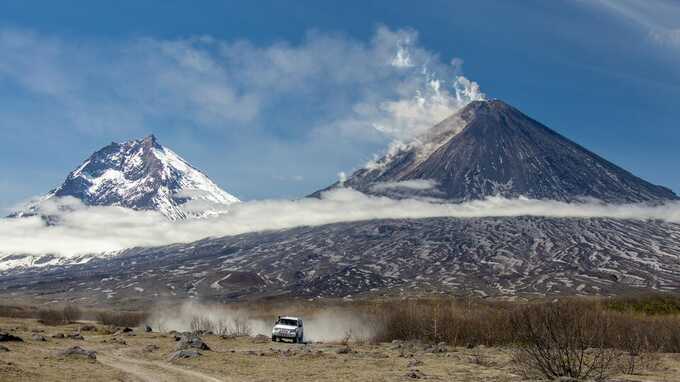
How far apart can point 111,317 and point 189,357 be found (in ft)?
311

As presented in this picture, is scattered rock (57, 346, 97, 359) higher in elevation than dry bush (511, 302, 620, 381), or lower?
lower

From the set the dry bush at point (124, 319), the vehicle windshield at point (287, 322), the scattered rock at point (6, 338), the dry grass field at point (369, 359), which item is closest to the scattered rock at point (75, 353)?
the dry grass field at point (369, 359)

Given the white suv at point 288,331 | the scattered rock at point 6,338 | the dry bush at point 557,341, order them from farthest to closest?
the white suv at point 288,331
the scattered rock at point 6,338
the dry bush at point 557,341

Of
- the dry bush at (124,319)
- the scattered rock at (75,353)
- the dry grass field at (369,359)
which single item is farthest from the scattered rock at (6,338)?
the dry bush at (124,319)

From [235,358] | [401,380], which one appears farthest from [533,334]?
[235,358]

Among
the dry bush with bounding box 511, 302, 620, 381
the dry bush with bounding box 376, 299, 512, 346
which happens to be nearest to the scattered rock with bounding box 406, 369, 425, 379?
the dry bush with bounding box 511, 302, 620, 381

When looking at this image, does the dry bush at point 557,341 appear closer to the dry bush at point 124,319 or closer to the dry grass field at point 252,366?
the dry grass field at point 252,366

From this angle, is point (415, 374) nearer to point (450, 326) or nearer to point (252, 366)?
point (252, 366)

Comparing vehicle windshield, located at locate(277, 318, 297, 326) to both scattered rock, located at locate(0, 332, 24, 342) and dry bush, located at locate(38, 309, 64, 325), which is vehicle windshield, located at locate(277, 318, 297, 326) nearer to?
scattered rock, located at locate(0, 332, 24, 342)

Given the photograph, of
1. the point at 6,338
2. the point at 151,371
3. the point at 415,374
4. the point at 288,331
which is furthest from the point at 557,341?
the point at 6,338

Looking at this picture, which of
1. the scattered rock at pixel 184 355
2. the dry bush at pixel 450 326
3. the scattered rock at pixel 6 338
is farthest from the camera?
the dry bush at pixel 450 326

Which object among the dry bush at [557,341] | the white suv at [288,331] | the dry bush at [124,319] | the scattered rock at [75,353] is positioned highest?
the dry bush at [557,341]

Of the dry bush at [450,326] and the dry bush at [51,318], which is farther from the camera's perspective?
the dry bush at [51,318]

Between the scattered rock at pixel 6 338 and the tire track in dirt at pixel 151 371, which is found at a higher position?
the scattered rock at pixel 6 338
